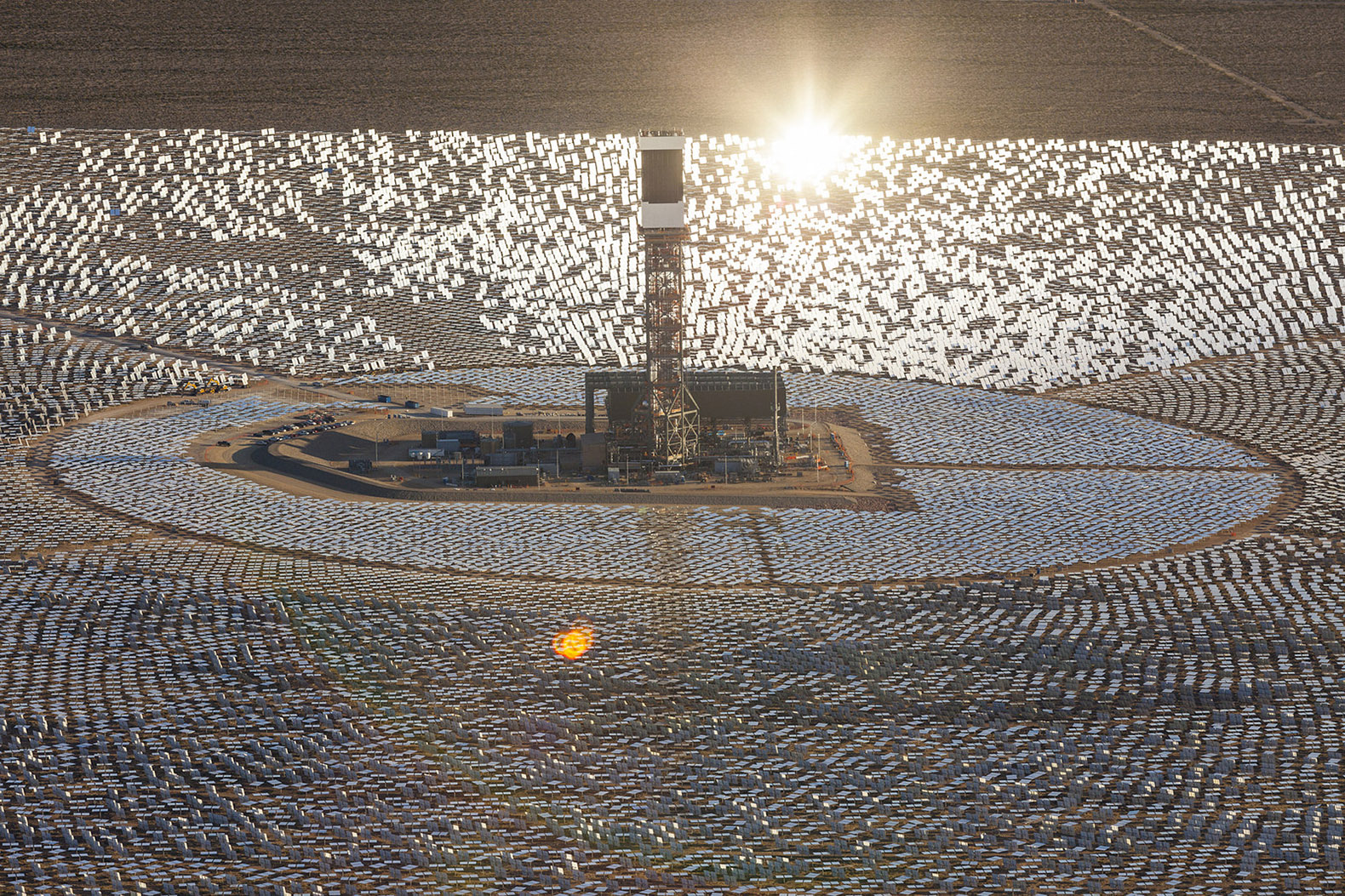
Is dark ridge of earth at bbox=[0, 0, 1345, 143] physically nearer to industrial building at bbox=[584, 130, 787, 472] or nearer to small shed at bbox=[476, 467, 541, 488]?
industrial building at bbox=[584, 130, 787, 472]

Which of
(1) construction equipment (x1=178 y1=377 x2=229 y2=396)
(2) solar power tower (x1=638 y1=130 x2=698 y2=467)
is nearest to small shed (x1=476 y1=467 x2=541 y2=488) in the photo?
(2) solar power tower (x1=638 y1=130 x2=698 y2=467)

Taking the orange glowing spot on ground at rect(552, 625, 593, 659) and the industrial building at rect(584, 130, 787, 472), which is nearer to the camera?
the orange glowing spot on ground at rect(552, 625, 593, 659)

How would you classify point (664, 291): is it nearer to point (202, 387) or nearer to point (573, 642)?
point (573, 642)

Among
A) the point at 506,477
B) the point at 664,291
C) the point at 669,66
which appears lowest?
the point at 506,477

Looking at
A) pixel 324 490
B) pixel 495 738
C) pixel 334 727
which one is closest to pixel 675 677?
pixel 495 738

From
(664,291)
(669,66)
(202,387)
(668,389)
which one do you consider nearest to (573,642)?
(668,389)

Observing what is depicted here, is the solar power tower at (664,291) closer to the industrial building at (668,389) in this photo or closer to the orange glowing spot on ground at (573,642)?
the industrial building at (668,389)

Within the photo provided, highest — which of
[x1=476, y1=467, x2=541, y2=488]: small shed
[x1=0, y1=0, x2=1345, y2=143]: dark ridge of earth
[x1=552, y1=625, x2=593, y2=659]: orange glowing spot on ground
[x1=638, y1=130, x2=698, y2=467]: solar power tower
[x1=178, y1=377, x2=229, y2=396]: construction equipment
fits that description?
[x1=0, y1=0, x2=1345, y2=143]: dark ridge of earth

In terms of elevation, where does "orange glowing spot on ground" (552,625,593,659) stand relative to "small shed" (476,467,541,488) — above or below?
below

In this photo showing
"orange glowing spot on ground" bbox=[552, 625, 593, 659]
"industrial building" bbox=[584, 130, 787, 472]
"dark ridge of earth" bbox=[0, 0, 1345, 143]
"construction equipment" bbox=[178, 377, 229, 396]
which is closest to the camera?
"orange glowing spot on ground" bbox=[552, 625, 593, 659]
